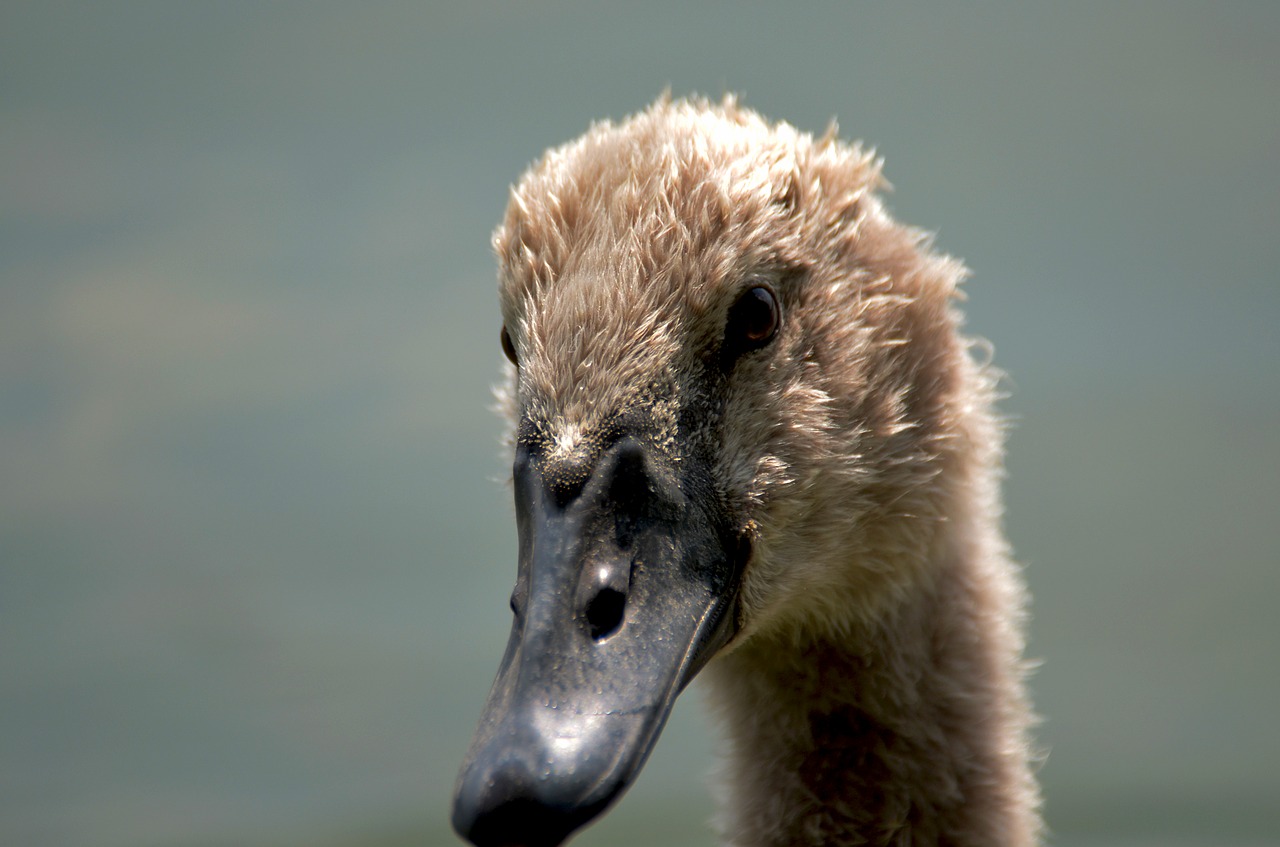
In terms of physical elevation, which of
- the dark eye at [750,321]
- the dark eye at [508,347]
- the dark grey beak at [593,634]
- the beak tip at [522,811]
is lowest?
the beak tip at [522,811]

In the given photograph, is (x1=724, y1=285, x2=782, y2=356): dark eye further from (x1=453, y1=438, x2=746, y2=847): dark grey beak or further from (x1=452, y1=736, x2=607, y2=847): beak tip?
(x1=452, y1=736, x2=607, y2=847): beak tip

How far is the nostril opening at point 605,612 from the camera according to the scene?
1.67m

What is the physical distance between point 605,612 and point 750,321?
0.56 m

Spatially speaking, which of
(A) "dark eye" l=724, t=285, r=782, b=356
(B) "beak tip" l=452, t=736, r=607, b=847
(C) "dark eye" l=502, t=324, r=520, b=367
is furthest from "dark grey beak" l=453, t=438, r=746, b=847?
(C) "dark eye" l=502, t=324, r=520, b=367

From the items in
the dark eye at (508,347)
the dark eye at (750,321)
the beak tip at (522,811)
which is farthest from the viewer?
the dark eye at (508,347)

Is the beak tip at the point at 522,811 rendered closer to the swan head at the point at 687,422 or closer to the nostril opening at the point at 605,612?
the swan head at the point at 687,422

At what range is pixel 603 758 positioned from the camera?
1.52m

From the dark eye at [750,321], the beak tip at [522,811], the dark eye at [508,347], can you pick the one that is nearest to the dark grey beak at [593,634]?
the beak tip at [522,811]

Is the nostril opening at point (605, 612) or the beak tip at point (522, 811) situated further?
the nostril opening at point (605, 612)

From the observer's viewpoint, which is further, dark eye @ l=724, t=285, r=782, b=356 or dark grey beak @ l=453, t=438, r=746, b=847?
dark eye @ l=724, t=285, r=782, b=356

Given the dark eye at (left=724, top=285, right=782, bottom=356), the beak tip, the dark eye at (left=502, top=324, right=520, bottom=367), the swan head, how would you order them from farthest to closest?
1. the dark eye at (left=502, top=324, right=520, bottom=367)
2. the dark eye at (left=724, top=285, right=782, bottom=356)
3. the swan head
4. the beak tip

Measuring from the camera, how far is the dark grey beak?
1475 millimetres

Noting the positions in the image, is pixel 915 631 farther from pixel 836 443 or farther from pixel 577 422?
pixel 577 422

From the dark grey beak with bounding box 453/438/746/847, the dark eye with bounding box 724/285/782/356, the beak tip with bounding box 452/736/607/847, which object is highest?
the dark eye with bounding box 724/285/782/356
